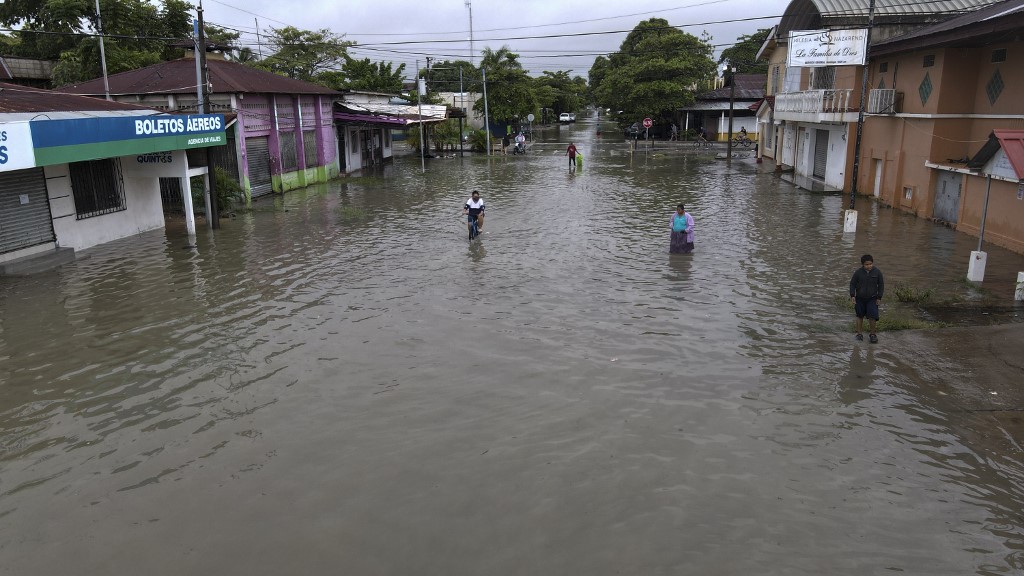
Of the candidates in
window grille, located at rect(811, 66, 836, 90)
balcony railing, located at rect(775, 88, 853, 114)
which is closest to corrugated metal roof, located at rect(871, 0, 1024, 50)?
balcony railing, located at rect(775, 88, 853, 114)

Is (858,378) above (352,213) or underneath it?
underneath

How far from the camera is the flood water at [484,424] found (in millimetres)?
6266

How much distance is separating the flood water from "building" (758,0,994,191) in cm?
1198

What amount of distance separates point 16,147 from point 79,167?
4.59 m

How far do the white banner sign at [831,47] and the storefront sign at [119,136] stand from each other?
18.8 metres

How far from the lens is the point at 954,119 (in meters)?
21.8

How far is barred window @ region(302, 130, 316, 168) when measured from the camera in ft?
110

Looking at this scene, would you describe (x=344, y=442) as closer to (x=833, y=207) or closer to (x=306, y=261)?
(x=306, y=261)

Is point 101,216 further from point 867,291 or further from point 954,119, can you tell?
point 954,119

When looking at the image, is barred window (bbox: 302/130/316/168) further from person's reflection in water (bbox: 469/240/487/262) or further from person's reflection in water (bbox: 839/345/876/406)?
person's reflection in water (bbox: 839/345/876/406)

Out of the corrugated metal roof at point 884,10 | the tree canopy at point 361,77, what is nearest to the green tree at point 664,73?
the tree canopy at point 361,77

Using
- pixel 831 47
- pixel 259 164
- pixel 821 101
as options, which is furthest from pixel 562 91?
pixel 831 47

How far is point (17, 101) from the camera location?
16656mm

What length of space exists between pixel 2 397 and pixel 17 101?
10.5m
